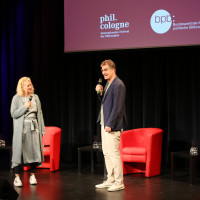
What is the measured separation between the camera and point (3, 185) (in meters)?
2.96

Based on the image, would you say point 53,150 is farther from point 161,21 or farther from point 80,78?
point 161,21

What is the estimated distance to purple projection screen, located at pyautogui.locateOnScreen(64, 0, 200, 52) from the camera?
6.33 m

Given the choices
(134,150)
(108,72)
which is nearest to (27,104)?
(108,72)

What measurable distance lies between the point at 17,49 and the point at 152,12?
2915mm

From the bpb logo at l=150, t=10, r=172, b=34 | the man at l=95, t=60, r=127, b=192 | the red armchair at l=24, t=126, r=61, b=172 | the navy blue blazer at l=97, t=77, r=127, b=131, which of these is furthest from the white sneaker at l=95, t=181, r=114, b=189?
the bpb logo at l=150, t=10, r=172, b=34

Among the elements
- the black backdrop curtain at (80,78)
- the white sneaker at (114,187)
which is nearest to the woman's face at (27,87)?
the white sneaker at (114,187)

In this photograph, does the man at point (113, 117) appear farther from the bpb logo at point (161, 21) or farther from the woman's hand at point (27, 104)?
the bpb logo at point (161, 21)

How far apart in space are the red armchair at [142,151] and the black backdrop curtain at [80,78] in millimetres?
655

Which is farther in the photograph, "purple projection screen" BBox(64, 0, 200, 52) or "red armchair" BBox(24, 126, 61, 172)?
"purple projection screen" BBox(64, 0, 200, 52)

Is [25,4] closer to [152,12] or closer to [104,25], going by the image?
[104,25]

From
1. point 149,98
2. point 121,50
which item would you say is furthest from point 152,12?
point 149,98

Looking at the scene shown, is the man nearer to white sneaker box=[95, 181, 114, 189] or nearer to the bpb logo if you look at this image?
white sneaker box=[95, 181, 114, 189]

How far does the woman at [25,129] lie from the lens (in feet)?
16.5

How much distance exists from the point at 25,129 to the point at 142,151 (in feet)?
5.64
